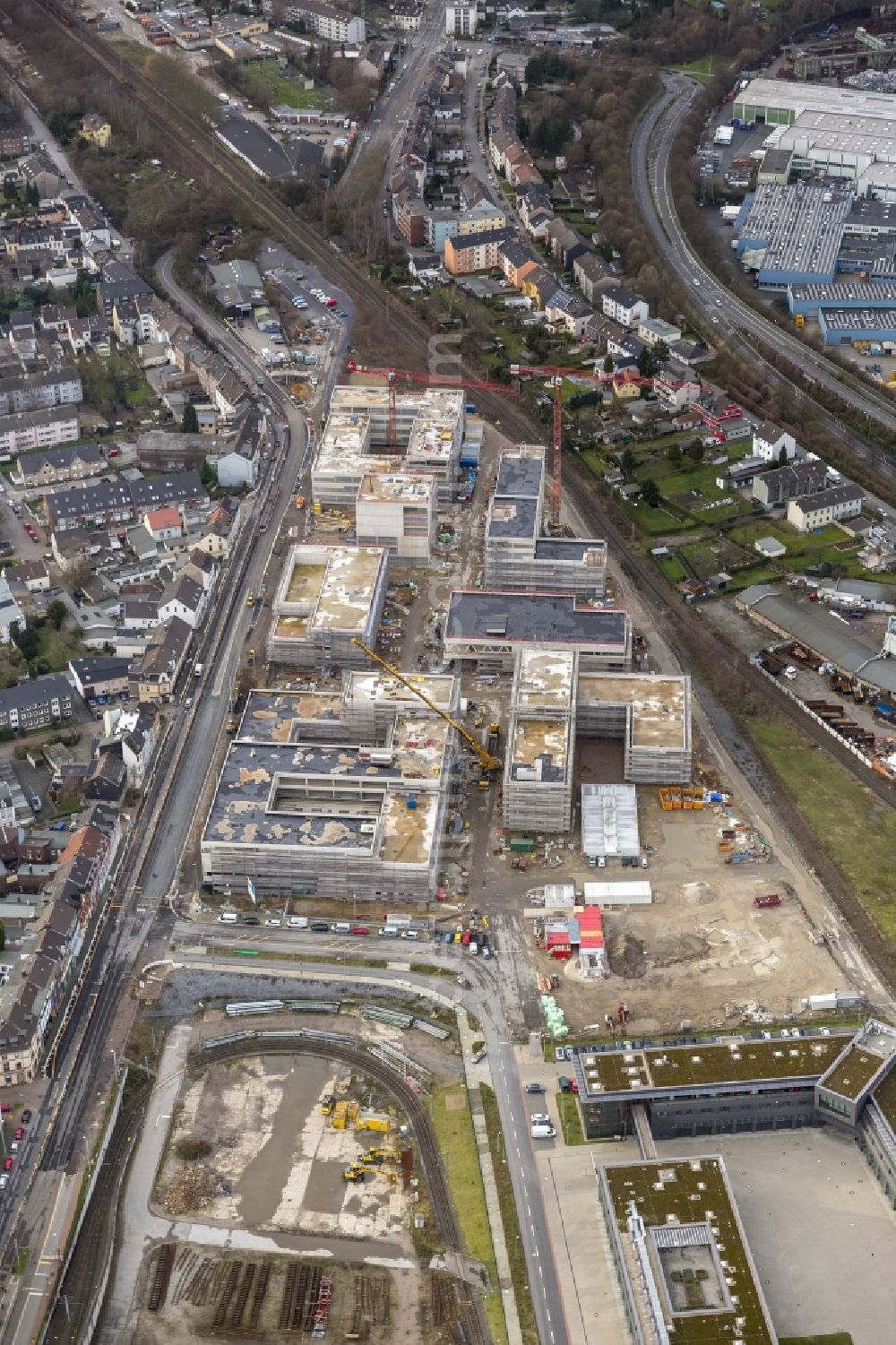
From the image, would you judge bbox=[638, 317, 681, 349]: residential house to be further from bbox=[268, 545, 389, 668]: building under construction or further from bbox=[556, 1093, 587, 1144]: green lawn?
bbox=[556, 1093, 587, 1144]: green lawn

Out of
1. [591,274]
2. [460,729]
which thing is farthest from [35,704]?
[591,274]

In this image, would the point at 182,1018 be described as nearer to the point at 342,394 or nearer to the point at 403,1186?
the point at 403,1186

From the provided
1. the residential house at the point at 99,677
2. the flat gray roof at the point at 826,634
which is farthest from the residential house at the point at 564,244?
the residential house at the point at 99,677

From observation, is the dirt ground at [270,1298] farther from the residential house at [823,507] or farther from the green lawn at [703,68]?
the green lawn at [703,68]

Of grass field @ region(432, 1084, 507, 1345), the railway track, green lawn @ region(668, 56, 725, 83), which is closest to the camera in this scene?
the railway track

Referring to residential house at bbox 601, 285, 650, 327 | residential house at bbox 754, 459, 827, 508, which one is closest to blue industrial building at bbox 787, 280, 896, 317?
residential house at bbox 601, 285, 650, 327
